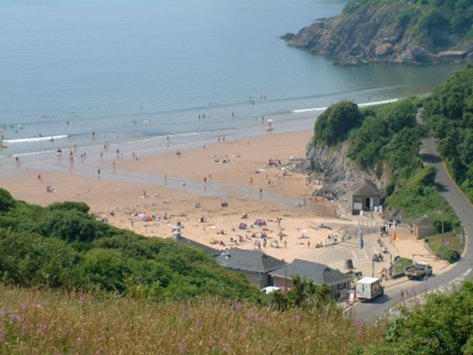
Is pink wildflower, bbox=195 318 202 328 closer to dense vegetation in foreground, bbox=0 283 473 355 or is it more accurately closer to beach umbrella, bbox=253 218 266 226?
dense vegetation in foreground, bbox=0 283 473 355

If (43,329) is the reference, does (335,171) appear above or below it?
below

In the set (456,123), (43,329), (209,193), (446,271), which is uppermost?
(43,329)

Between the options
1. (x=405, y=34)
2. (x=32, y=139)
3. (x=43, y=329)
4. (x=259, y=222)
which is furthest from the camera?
(x=405, y=34)

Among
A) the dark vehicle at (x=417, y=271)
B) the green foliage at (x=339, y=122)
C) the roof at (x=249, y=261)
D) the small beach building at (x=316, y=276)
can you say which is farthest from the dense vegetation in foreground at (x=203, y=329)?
the green foliage at (x=339, y=122)

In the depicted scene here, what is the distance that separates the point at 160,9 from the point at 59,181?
445 ft

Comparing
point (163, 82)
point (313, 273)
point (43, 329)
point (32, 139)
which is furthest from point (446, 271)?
point (163, 82)

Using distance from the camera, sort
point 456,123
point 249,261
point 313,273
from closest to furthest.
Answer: point 313,273, point 249,261, point 456,123

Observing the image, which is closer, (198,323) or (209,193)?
(198,323)

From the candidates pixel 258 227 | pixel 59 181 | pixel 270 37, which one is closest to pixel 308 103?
pixel 59 181

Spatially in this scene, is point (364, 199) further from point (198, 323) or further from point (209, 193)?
point (198, 323)

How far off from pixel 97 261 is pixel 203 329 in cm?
784

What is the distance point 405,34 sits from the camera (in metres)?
96.2

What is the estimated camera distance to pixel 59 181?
1893 inches

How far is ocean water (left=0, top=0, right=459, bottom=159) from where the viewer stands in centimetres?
6406
